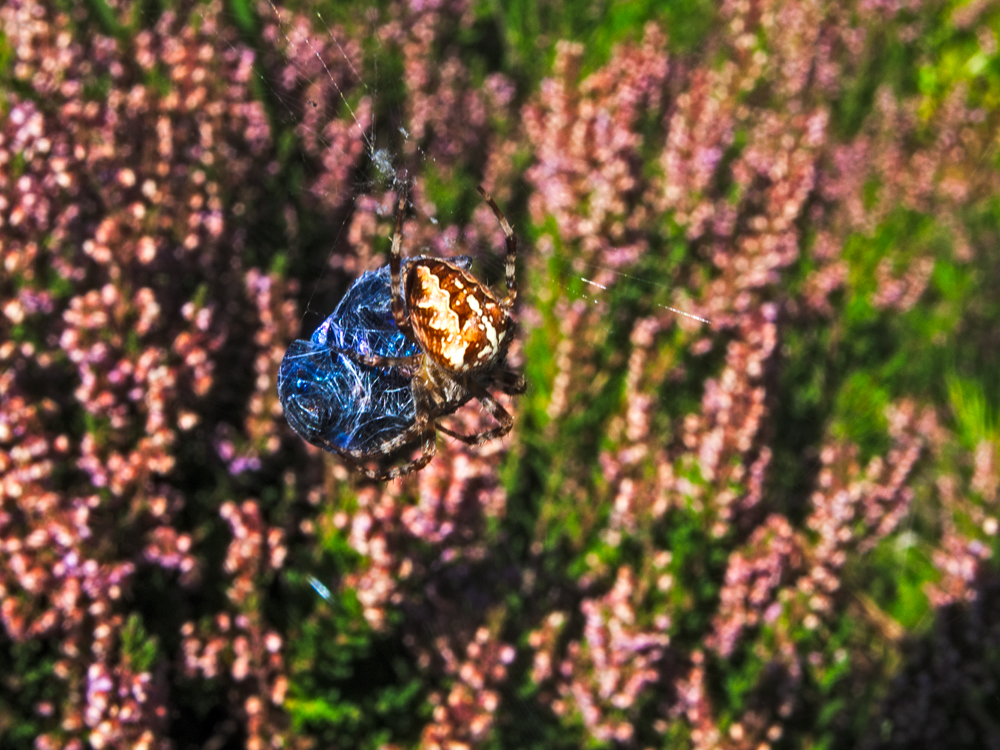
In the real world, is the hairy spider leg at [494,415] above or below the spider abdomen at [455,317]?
below

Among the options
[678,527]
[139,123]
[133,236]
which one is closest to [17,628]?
[133,236]

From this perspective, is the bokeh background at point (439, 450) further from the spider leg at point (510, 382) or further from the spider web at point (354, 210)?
the spider leg at point (510, 382)

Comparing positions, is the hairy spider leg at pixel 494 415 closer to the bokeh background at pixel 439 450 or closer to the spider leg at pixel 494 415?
the spider leg at pixel 494 415

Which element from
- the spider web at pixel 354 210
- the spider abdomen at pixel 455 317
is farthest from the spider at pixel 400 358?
the spider web at pixel 354 210

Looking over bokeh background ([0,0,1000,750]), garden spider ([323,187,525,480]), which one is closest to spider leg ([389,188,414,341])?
garden spider ([323,187,525,480])

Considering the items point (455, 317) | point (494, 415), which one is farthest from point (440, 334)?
point (494, 415)

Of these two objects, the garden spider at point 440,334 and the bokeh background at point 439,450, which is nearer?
the garden spider at point 440,334

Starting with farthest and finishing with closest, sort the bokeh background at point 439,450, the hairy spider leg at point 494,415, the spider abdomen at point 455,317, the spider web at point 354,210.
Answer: the spider web at point 354,210
the bokeh background at point 439,450
the hairy spider leg at point 494,415
the spider abdomen at point 455,317

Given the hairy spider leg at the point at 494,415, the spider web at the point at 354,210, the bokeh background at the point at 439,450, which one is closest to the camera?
the hairy spider leg at the point at 494,415
